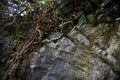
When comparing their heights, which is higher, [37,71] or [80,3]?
[80,3]

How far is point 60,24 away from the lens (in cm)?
423

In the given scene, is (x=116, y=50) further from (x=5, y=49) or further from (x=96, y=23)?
(x=5, y=49)

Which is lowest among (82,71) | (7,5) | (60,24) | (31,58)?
(82,71)

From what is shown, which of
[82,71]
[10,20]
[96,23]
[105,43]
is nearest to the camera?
[82,71]

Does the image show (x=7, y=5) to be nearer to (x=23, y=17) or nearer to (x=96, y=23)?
(x=23, y=17)

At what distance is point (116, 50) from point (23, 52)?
161cm

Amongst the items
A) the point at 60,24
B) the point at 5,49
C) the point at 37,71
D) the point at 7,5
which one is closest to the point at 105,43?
the point at 60,24

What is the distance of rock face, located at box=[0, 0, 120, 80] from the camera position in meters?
3.52

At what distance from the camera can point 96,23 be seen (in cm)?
416

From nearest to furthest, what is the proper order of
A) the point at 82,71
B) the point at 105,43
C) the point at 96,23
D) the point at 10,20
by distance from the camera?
the point at 82,71
the point at 105,43
the point at 96,23
the point at 10,20

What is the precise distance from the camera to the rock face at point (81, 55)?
352 centimetres

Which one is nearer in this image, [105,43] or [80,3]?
[105,43]

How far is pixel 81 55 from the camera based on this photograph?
147 inches

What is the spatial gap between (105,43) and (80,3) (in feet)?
3.37
